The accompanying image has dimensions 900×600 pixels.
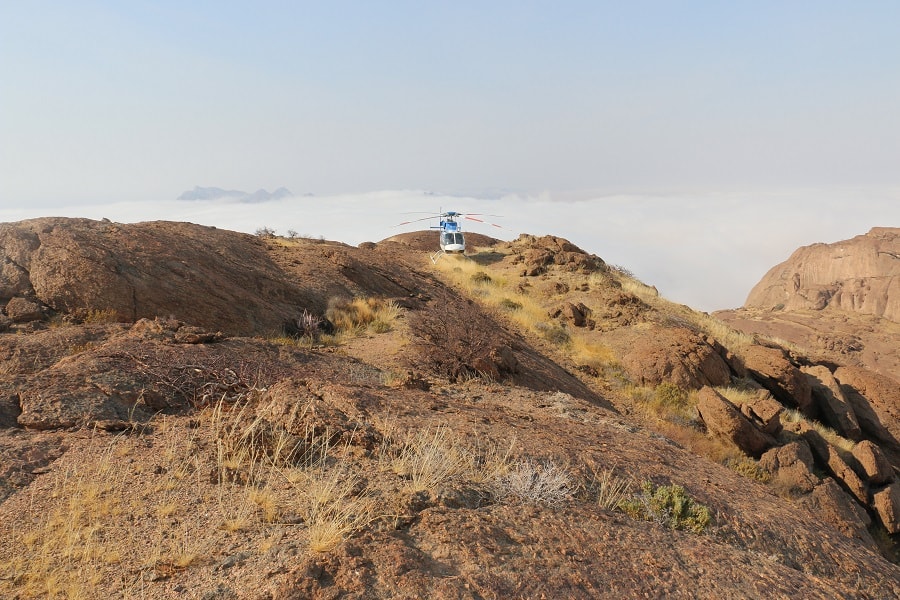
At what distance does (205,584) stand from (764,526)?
4517 millimetres

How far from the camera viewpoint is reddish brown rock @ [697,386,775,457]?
10820 millimetres

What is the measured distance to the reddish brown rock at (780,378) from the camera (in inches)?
598

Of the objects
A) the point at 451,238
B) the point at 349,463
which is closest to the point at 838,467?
the point at 349,463

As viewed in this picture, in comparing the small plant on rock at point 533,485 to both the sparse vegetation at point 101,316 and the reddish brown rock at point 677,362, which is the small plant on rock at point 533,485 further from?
the reddish brown rock at point 677,362

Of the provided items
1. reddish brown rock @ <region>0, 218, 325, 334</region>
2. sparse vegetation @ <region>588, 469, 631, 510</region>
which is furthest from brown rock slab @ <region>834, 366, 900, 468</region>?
reddish brown rock @ <region>0, 218, 325, 334</region>

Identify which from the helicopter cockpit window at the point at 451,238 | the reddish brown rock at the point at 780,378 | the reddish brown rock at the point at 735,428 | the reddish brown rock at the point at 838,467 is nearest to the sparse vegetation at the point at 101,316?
the reddish brown rock at the point at 735,428

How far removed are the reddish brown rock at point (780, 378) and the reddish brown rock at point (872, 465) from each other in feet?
12.4

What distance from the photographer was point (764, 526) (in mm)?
5438

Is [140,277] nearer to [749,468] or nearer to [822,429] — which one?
[749,468]

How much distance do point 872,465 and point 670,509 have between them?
27.1ft

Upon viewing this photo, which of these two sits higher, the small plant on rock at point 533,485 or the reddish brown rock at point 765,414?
the small plant on rock at point 533,485

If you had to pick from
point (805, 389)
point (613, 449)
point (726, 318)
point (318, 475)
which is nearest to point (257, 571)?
point (318, 475)

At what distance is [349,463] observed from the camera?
15.5 feet

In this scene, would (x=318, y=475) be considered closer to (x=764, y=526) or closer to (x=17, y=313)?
(x=764, y=526)
